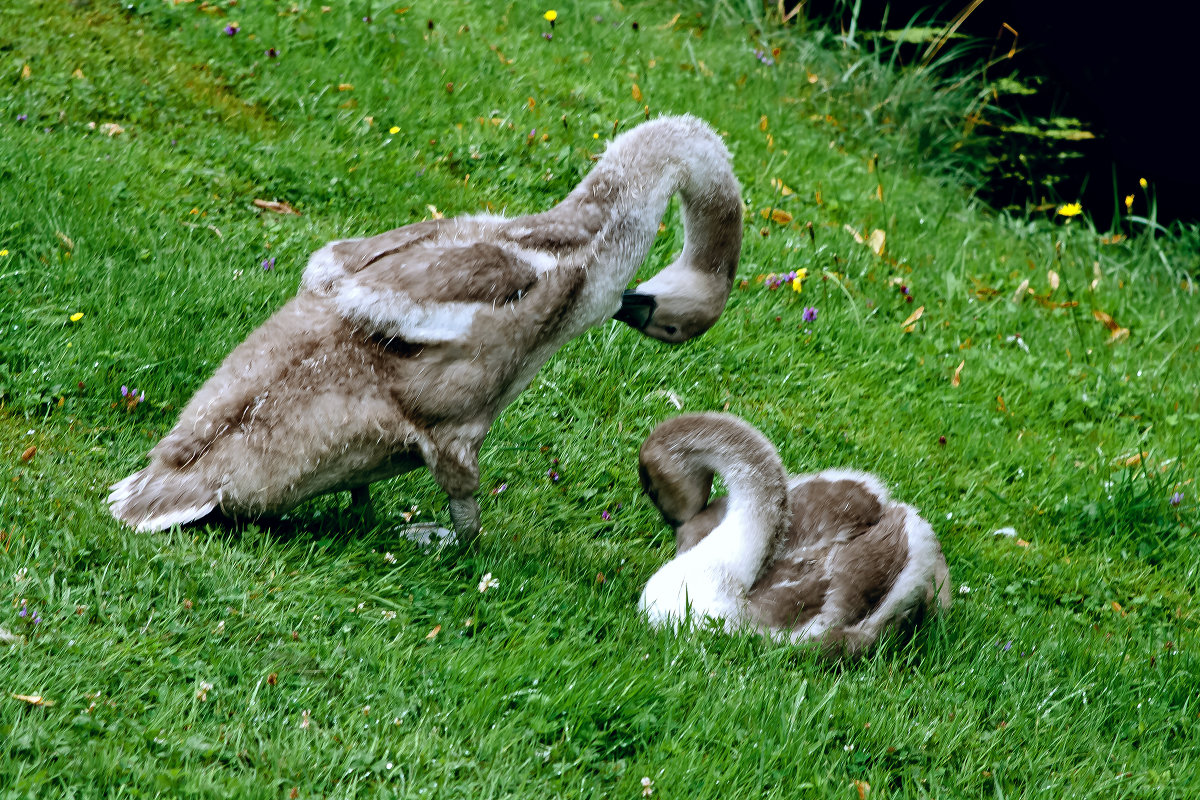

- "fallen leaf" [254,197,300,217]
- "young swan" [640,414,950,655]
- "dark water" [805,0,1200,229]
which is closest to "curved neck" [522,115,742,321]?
"young swan" [640,414,950,655]

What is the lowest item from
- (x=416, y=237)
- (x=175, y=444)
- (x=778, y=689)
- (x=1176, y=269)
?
(x=1176, y=269)

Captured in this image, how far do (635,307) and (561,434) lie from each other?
1306 millimetres

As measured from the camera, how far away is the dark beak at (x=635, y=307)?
5148 millimetres

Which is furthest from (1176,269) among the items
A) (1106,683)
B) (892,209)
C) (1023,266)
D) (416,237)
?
(416,237)

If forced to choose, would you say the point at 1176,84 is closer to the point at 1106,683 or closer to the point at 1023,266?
the point at 1023,266

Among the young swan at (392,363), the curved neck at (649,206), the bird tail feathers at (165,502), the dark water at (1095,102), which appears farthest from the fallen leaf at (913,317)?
the bird tail feathers at (165,502)

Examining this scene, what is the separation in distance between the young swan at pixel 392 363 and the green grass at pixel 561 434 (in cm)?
28

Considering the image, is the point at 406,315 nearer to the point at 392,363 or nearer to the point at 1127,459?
the point at 392,363

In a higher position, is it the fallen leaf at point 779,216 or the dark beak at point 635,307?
the dark beak at point 635,307

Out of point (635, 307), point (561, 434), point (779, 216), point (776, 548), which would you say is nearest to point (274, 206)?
point (561, 434)

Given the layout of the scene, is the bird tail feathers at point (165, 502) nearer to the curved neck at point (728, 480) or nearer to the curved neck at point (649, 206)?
the curved neck at point (649, 206)

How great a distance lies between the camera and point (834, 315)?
762cm

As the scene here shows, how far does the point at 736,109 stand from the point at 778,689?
6.61m

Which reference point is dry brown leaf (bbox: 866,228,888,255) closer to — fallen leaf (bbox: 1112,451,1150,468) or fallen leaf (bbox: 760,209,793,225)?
fallen leaf (bbox: 760,209,793,225)
